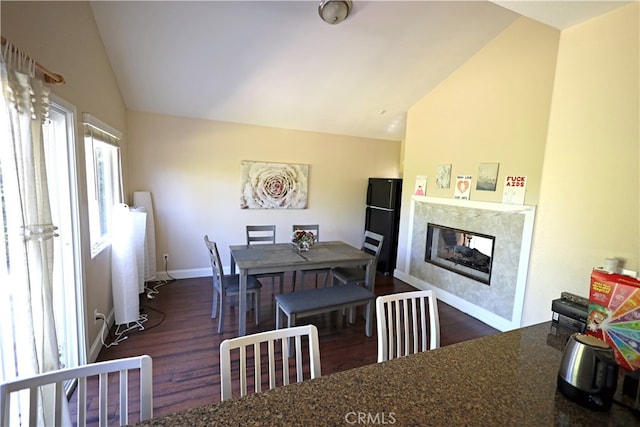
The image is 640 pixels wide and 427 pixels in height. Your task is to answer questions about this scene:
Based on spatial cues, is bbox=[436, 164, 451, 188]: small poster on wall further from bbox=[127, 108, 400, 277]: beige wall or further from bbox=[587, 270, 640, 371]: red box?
bbox=[587, 270, 640, 371]: red box

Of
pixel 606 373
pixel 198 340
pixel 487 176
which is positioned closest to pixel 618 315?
pixel 606 373

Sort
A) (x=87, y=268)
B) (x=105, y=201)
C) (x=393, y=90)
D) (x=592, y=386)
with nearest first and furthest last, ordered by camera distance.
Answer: (x=592, y=386)
(x=87, y=268)
(x=105, y=201)
(x=393, y=90)

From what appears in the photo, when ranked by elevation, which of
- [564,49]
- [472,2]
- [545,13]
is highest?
[472,2]

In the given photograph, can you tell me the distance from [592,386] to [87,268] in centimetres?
300

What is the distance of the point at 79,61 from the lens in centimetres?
223

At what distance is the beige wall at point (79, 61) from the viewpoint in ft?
5.03

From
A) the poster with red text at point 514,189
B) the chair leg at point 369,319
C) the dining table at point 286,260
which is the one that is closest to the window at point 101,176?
the dining table at point 286,260

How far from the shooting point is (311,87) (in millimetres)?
3732

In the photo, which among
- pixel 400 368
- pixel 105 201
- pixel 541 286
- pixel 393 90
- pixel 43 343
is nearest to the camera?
pixel 400 368

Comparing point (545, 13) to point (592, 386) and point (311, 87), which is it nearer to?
point (592, 386)

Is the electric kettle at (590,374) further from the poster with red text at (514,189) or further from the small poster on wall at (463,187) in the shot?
the small poster on wall at (463,187)

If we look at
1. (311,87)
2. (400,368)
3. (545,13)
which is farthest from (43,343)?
(311,87)

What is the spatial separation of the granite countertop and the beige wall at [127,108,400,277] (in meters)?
3.79

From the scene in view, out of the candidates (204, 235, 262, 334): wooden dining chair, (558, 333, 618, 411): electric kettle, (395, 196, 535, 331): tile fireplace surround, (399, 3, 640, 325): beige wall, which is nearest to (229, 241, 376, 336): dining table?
(204, 235, 262, 334): wooden dining chair
